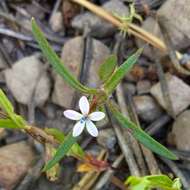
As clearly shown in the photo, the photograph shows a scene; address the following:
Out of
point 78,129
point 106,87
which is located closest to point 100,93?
point 106,87

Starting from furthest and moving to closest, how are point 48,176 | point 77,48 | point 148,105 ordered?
1. point 77,48
2. point 148,105
3. point 48,176

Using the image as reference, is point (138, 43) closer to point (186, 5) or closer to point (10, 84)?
point (186, 5)

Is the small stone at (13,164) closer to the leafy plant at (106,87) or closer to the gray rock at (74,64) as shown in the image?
the gray rock at (74,64)

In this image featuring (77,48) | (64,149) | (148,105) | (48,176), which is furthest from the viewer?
(77,48)

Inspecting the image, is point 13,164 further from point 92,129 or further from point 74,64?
point 92,129

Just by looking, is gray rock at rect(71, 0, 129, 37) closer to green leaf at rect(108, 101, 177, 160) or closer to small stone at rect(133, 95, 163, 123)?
small stone at rect(133, 95, 163, 123)

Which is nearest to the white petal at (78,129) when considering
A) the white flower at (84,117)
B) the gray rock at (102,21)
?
the white flower at (84,117)

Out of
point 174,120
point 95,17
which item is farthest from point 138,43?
point 174,120
